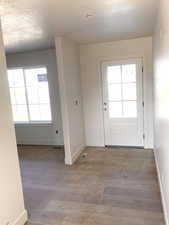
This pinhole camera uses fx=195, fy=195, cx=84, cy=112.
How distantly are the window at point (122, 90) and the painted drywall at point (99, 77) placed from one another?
0.72 feet

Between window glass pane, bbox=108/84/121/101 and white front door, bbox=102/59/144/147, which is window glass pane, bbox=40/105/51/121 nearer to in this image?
white front door, bbox=102/59/144/147

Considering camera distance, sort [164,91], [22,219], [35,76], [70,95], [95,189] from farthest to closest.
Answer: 1. [35,76]
2. [70,95]
3. [95,189]
4. [22,219]
5. [164,91]

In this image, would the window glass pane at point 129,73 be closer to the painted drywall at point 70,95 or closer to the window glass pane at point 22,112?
the painted drywall at point 70,95

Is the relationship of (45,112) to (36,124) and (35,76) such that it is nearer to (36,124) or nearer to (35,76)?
(36,124)

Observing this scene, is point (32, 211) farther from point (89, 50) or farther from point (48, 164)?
point (89, 50)

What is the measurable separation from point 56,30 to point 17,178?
7.61ft

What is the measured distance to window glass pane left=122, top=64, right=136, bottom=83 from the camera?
422 cm

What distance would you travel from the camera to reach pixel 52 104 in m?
4.92

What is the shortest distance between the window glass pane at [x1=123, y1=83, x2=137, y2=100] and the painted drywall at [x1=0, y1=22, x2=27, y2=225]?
2854mm

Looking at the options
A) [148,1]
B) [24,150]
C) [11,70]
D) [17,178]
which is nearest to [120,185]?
[17,178]

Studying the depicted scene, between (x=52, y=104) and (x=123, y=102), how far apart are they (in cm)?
176

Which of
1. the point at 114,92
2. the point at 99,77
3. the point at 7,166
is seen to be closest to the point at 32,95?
the point at 99,77

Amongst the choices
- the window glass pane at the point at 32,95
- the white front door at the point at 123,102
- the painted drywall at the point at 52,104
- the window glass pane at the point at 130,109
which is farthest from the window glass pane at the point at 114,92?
the window glass pane at the point at 32,95

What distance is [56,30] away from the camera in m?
3.18
